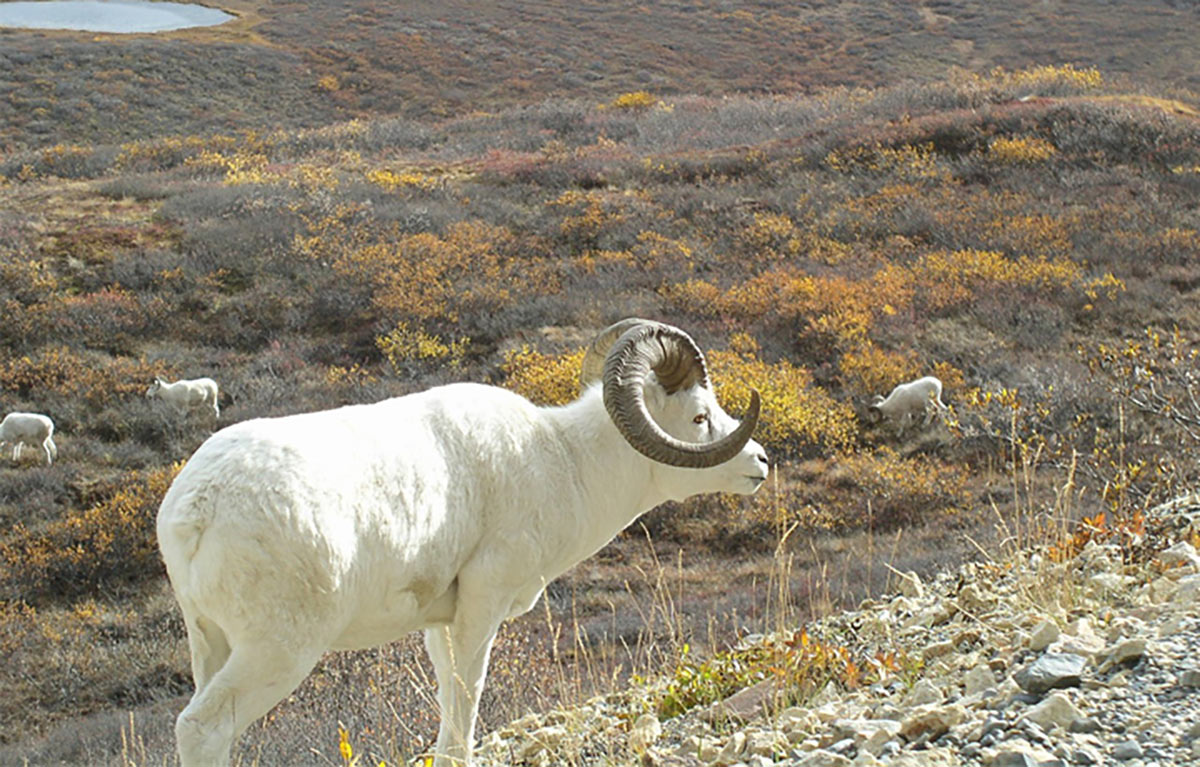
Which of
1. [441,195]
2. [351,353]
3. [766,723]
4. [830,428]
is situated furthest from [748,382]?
[441,195]

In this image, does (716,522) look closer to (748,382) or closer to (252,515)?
(748,382)

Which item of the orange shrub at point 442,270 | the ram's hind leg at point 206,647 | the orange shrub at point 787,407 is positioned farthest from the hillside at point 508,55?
A: the ram's hind leg at point 206,647

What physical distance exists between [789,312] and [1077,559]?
37.3ft

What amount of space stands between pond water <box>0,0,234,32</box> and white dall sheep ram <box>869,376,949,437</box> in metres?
44.5

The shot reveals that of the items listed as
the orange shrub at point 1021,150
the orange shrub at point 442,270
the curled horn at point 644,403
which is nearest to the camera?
the curled horn at point 644,403

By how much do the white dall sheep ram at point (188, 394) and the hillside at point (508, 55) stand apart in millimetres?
23982

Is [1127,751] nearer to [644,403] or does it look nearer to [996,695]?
[996,695]

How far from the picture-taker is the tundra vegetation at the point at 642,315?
8.34 m

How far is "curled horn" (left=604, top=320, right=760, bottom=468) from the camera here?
5.49 metres

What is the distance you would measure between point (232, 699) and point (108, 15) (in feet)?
182

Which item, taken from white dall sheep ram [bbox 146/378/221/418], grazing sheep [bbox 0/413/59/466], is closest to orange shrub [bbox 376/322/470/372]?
white dall sheep ram [bbox 146/378/221/418]

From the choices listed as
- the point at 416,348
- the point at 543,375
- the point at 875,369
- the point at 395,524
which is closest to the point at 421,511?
the point at 395,524

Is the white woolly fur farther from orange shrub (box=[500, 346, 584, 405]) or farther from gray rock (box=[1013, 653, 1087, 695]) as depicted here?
orange shrub (box=[500, 346, 584, 405])

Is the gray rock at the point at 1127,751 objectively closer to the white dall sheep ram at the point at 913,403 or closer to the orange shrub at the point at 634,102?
the white dall sheep ram at the point at 913,403
